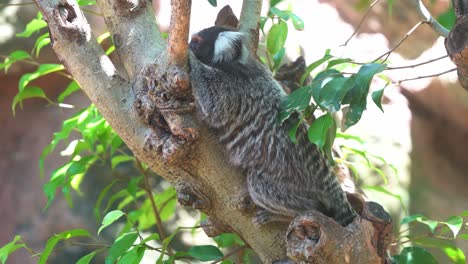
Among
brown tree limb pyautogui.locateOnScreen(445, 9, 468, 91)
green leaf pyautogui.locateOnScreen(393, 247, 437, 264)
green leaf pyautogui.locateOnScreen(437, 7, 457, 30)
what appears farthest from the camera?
green leaf pyautogui.locateOnScreen(393, 247, 437, 264)

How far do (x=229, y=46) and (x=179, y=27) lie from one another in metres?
0.84

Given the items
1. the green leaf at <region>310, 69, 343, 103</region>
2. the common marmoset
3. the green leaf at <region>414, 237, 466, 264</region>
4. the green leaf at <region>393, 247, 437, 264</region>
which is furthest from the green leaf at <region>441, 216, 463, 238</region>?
the green leaf at <region>310, 69, 343, 103</region>

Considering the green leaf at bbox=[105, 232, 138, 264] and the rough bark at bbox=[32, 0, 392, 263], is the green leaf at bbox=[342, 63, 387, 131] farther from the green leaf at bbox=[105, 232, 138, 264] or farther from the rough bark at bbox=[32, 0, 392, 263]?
the green leaf at bbox=[105, 232, 138, 264]

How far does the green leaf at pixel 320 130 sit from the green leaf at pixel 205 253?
587mm

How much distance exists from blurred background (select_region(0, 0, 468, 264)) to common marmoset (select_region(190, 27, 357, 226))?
1.95 meters

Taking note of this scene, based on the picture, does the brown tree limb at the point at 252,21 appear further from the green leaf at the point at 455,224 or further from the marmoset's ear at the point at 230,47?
the green leaf at the point at 455,224

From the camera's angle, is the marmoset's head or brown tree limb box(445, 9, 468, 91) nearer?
brown tree limb box(445, 9, 468, 91)

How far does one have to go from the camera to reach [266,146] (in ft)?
8.16

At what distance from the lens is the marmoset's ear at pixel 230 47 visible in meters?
2.74

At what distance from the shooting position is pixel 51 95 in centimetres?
493

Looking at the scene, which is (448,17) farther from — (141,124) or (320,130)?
(141,124)

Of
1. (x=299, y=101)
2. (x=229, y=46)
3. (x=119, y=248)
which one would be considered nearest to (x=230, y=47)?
(x=229, y=46)

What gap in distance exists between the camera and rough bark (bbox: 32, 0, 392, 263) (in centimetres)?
206

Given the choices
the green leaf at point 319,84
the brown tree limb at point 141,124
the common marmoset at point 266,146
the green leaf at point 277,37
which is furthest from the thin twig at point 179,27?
the green leaf at point 277,37
